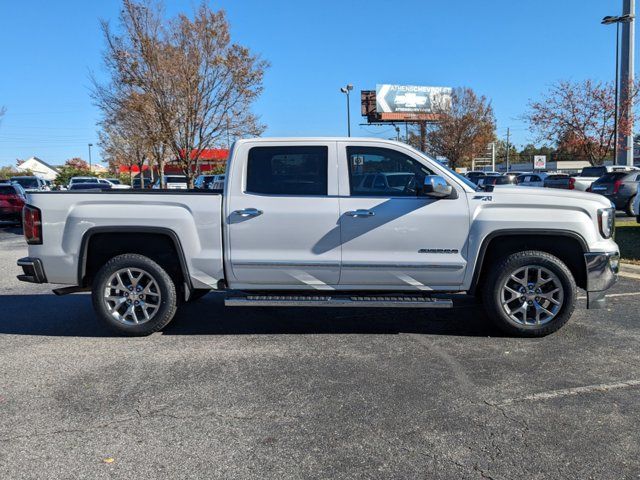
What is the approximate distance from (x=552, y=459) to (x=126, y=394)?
3.00m

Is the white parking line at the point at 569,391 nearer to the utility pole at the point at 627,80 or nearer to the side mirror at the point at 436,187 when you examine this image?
the side mirror at the point at 436,187


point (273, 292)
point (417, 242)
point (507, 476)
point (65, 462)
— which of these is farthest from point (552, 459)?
point (273, 292)

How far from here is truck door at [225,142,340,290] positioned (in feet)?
17.5

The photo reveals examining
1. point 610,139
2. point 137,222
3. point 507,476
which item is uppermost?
point 610,139

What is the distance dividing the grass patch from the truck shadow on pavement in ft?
15.7

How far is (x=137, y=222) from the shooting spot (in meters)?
5.39

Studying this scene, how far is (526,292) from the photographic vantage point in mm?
5375

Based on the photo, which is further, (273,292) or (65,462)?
(273,292)

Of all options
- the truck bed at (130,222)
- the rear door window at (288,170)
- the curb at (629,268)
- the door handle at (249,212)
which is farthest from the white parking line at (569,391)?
the curb at (629,268)

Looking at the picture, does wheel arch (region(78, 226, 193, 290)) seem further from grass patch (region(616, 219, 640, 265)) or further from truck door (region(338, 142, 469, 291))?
grass patch (region(616, 219, 640, 265))

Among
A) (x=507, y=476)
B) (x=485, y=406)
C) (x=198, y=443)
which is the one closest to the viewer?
(x=507, y=476)

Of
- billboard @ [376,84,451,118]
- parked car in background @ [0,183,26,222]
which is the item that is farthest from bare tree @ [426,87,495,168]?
parked car in background @ [0,183,26,222]

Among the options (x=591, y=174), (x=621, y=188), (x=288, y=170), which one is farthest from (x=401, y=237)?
(x=591, y=174)

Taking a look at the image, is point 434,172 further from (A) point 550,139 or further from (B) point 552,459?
(A) point 550,139
